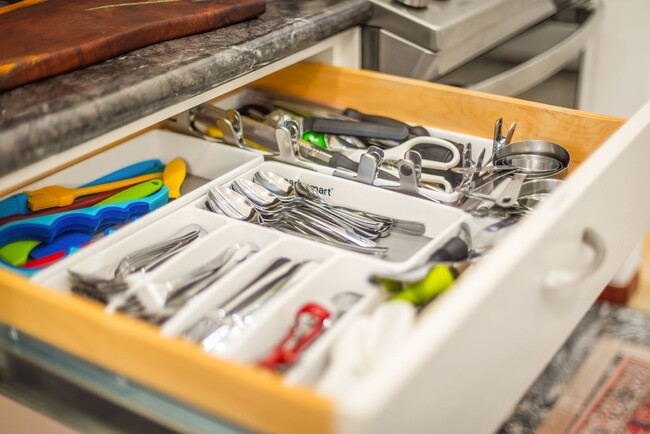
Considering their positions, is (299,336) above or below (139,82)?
below

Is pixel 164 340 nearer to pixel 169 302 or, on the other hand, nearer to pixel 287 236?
pixel 169 302

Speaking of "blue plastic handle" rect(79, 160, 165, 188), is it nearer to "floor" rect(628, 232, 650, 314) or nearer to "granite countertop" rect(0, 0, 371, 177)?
"granite countertop" rect(0, 0, 371, 177)

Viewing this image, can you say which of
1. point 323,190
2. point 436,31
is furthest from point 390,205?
point 436,31

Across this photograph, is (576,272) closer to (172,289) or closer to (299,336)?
(299,336)

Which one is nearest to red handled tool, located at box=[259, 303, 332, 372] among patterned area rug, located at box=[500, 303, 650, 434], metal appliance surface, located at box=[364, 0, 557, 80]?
metal appliance surface, located at box=[364, 0, 557, 80]

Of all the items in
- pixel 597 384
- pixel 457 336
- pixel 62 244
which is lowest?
pixel 597 384

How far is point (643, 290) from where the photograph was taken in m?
1.75

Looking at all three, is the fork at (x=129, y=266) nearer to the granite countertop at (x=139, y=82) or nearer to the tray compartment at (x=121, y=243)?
the tray compartment at (x=121, y=243)

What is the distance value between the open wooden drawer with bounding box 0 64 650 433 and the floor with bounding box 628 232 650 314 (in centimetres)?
92

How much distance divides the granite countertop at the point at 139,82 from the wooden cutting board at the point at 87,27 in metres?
0.01

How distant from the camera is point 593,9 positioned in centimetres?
147

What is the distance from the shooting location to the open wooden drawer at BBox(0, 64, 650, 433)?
0.46 m

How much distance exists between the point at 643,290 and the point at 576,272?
48.0 inches

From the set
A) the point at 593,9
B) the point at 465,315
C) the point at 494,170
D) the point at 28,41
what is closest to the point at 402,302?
the point at 465,315
